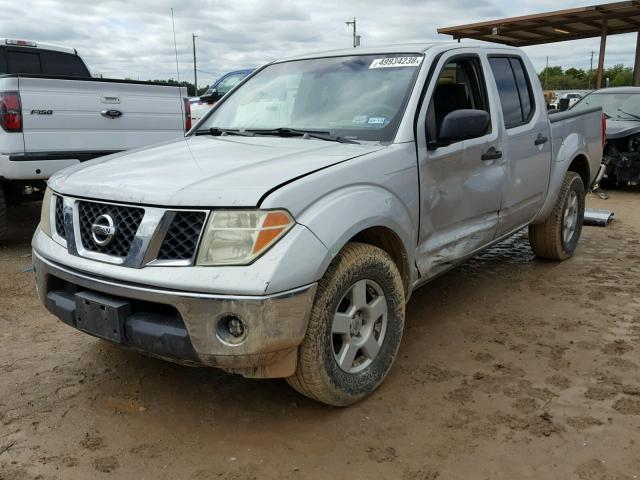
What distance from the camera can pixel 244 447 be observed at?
A: 2641mm

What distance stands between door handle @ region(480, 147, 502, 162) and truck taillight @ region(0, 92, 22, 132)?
3.96 m

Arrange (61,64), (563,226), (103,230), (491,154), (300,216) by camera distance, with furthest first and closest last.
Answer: (61,64)
(563,226)
(491,154)
(103,230)
(300,216)

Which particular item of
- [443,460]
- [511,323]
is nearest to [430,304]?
[511,323]

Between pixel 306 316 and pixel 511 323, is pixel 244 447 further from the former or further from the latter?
pixel 511 323

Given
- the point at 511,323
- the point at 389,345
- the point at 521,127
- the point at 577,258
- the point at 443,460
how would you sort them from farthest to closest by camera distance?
1. the point at 577,258
2. the point at 521,127
3. the point at 511,323
4. the point at 389,345
5. the point at 443,460

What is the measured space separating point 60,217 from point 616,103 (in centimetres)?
1036

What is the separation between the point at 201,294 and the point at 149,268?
272 mm

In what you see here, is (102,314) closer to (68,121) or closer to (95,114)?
(68,121)

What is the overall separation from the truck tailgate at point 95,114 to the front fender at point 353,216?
12.2ft

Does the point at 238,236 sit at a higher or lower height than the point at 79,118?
lower

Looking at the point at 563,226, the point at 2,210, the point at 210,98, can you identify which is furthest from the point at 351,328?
the point at 210,98

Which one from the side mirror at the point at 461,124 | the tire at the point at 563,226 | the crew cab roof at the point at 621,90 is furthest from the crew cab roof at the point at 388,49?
the crew cab roof at the point at 621,90

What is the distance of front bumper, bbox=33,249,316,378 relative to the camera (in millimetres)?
2359

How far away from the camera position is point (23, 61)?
8.15 metres
